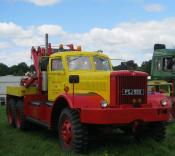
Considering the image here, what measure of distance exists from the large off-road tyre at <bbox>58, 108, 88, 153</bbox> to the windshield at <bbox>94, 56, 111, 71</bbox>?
179cm

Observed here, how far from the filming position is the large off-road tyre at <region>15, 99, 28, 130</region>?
14.3m

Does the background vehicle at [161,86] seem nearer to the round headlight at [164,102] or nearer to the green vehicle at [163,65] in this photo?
the green vehicle at [163,65]

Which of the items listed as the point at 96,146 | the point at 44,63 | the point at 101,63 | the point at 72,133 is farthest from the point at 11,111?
the point at 72,133

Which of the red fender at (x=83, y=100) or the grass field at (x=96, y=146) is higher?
the red fender at (x=83, y=100)

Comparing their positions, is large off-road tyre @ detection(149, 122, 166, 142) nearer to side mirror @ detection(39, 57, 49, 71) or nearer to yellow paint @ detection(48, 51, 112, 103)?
yellow paint @ detection(48, 51, 112, 103)

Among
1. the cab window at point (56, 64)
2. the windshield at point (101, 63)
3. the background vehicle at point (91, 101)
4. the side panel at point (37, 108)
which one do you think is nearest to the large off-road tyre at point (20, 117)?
the side panel at point (37, 108)

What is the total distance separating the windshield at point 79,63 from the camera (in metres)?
12.0

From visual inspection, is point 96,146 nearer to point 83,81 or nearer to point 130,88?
point 83,81

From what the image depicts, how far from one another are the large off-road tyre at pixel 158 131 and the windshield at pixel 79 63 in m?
2.10

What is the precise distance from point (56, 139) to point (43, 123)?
24.0 inches

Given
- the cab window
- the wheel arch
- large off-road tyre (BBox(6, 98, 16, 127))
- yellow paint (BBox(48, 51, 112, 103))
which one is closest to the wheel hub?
the wheel arch

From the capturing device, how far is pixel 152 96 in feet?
37.3

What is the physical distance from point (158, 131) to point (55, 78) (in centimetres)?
287

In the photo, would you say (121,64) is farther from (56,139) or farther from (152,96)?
(56,139)
